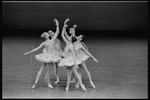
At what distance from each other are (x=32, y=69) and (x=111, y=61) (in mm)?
2358

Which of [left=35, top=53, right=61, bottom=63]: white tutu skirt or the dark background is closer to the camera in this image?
[left=35, top=53, right=61, bottom=63]: white tutu skirt

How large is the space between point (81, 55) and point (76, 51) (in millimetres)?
176

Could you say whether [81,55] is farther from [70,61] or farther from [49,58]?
[49,58]

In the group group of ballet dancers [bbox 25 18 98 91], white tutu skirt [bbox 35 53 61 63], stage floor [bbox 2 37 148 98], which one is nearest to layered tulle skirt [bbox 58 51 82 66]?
group of ballet dancers [bbox 25 18 98 91]

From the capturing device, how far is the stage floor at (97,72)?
9391 millimetres

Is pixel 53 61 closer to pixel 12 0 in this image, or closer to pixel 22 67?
pixel 22 67

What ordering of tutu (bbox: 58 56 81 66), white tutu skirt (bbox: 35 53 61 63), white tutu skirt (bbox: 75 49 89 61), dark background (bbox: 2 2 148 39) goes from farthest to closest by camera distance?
dark background (bbox: 2 2 148 39)
white tutu skirt (bbox: 75 49 89 61)
white tutu skirt (bbox: 35 53 61 63)
tutu (bbox: 58 56 81 66)

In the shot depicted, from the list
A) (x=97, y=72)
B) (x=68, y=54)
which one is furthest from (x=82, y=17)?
(x=68, y=54)

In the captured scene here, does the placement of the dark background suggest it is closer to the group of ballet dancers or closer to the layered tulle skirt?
the group of ballet dancers

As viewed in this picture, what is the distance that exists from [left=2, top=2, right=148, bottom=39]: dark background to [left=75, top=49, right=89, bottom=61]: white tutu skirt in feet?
18.3

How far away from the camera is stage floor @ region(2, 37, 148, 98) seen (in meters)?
9.39

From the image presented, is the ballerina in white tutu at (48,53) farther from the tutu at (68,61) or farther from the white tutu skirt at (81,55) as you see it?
the white tutu skirt at (81,55)

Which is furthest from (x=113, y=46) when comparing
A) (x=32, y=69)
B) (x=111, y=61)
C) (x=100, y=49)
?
(x=32, y=69)

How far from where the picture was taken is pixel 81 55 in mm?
9680
